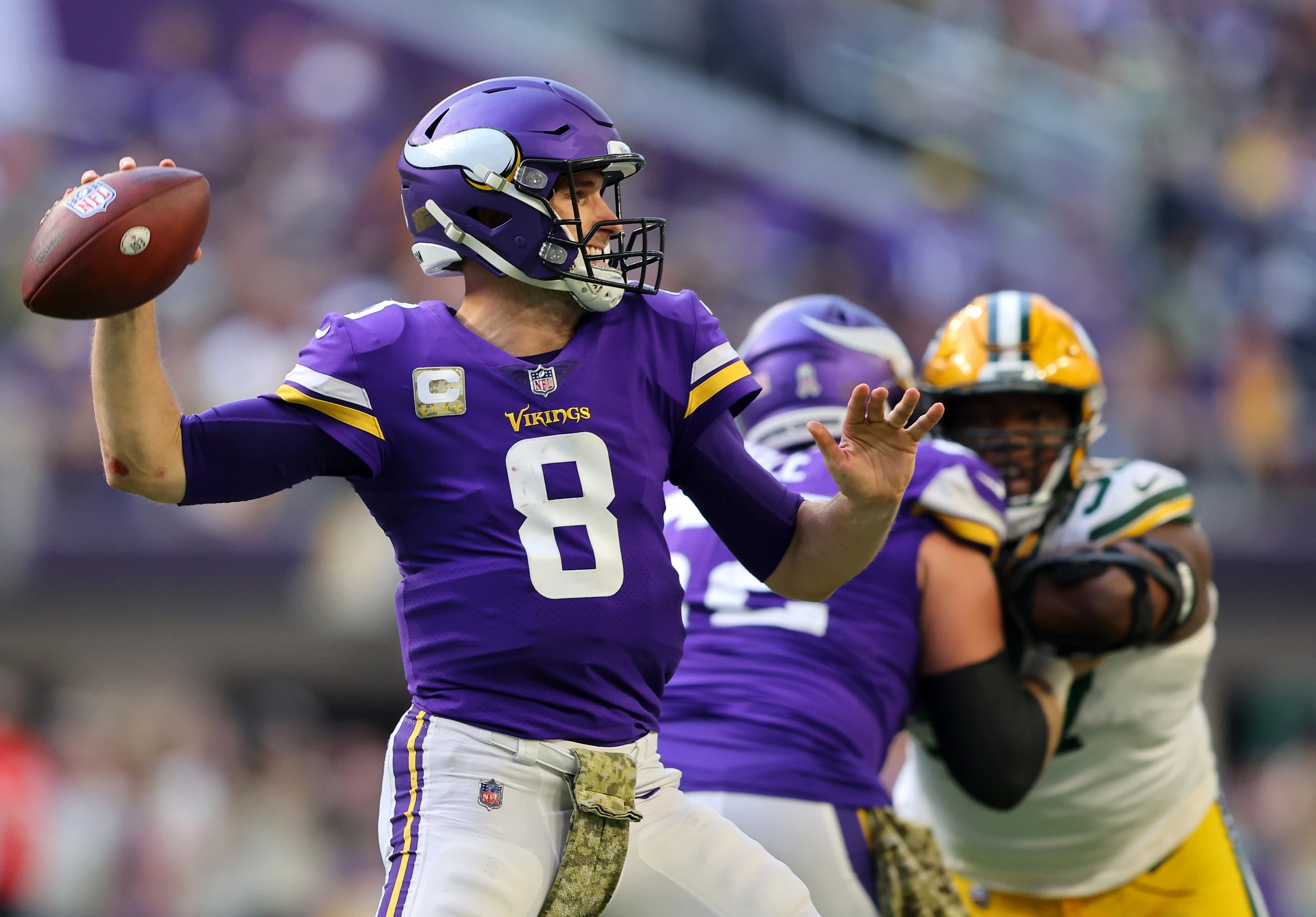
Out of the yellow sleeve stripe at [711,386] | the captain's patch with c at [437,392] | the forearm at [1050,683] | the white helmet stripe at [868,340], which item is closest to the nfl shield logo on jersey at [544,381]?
the captain's patch with c at [437,392]

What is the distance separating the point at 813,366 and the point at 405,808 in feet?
5.47

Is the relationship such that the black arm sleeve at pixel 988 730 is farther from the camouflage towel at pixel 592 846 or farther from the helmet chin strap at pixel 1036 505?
the camouflage towel at pixel 592 846

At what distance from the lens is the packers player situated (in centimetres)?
382

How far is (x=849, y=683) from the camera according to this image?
11.1 feet

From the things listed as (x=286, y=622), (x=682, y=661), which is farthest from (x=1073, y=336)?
(x=286, y=622)

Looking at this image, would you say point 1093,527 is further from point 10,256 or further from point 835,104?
point 835,104

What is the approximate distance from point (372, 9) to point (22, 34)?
234 centimetres

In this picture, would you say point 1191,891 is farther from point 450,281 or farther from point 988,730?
point 450,281

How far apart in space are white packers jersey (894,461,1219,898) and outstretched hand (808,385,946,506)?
1208 millimetres

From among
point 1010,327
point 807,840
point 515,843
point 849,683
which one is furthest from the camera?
point 1010,327

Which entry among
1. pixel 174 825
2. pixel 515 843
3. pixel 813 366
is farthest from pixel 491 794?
pixel 174 825

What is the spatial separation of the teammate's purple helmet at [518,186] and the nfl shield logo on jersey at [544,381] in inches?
6.0

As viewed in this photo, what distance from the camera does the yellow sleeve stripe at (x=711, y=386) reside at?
2758mm

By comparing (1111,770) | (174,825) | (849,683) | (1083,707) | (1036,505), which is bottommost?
(174,825)
